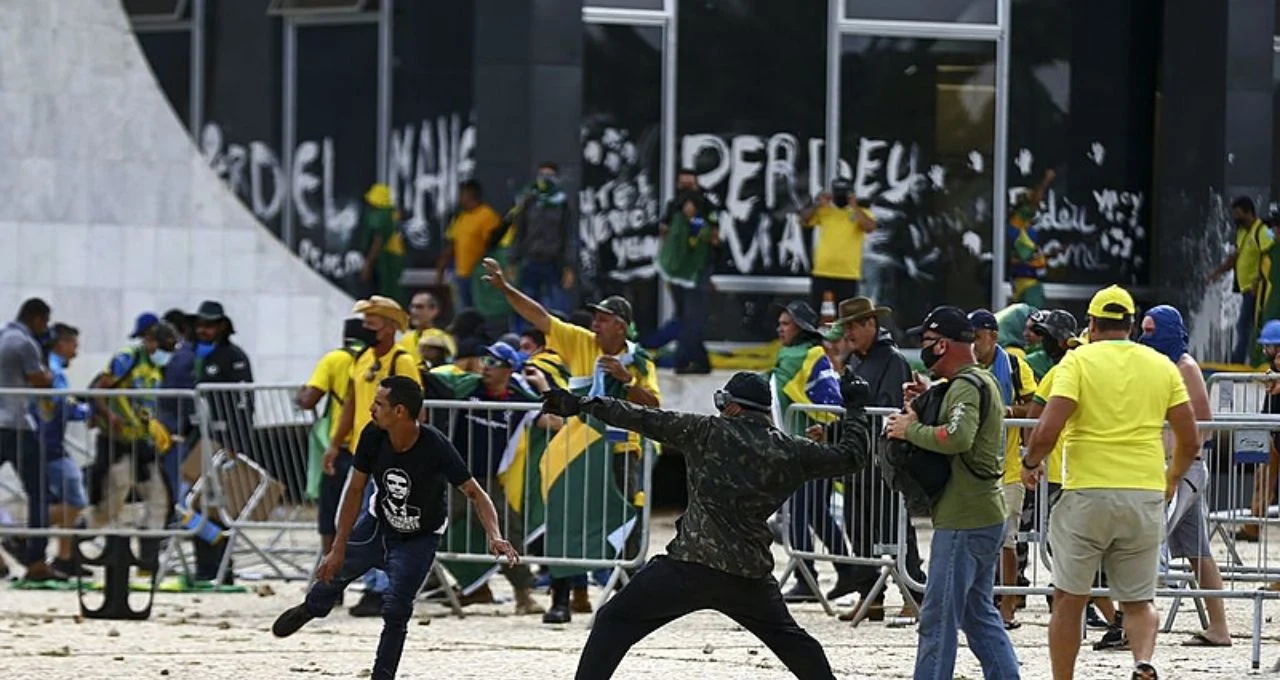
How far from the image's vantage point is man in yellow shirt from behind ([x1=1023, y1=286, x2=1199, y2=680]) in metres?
10.1

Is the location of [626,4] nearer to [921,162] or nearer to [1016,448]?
[921,162]

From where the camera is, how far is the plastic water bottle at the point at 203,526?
1638 centimetres

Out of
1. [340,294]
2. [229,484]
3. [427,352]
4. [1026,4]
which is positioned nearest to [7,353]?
[229,484]

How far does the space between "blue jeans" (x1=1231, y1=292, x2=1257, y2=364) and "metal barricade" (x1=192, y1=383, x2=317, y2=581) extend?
872 centimetres

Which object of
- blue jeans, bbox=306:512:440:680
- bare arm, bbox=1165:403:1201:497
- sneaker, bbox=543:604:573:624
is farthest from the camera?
sneaker, bbox=543:604:573:624

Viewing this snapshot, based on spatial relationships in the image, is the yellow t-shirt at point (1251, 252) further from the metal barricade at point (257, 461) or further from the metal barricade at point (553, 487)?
the metal barricade at point (553, 487)

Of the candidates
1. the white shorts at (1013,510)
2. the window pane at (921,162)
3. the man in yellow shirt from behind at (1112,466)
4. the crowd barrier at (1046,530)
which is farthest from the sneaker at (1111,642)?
the window pane at (921,162)

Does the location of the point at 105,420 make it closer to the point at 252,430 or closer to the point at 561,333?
the point at 252,430

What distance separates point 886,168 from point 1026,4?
75.5 inches

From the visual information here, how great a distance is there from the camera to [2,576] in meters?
17.3

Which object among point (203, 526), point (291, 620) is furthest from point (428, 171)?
point (291, 620)

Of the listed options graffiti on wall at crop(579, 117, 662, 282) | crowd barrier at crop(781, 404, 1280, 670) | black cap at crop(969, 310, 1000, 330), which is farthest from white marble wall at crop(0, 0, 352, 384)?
black cap at crop(969, 310, 1000, 330)

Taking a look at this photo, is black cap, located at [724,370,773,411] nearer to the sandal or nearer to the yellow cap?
the yellow cap

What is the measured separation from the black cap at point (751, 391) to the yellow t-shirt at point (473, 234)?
449 inches
